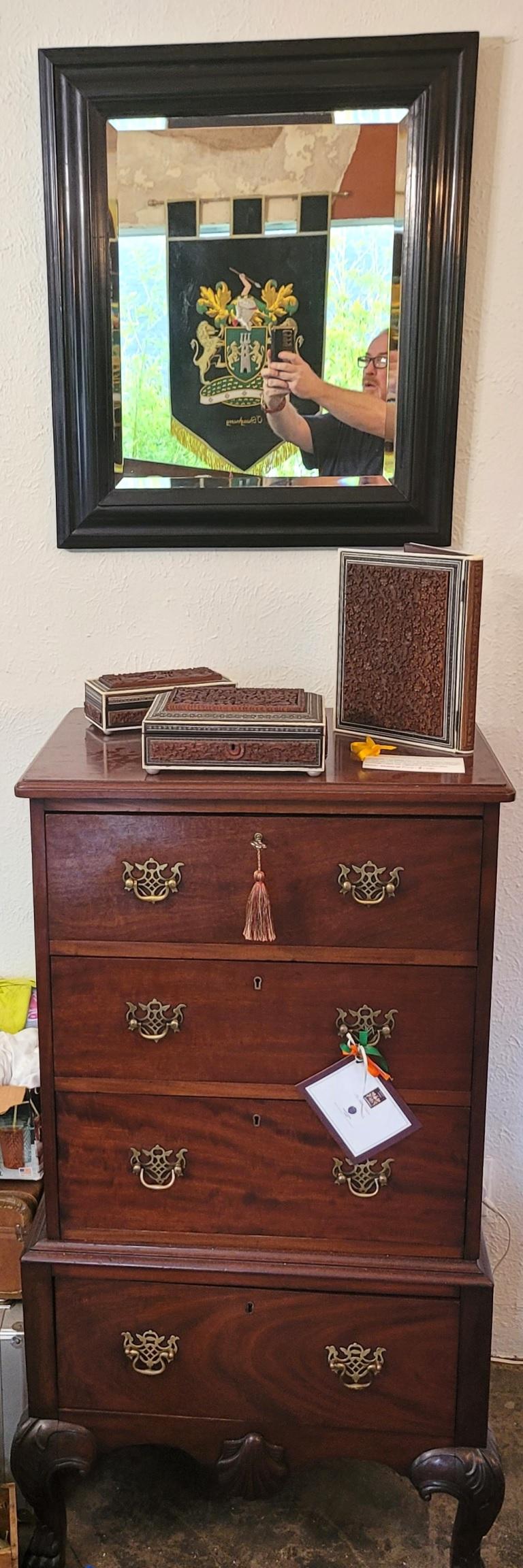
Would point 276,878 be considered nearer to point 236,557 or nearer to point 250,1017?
point 250,1017

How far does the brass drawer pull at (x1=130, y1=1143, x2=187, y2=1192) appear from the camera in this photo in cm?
148

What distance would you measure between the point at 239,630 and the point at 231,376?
38 cm

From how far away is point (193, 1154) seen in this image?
58.4 inches

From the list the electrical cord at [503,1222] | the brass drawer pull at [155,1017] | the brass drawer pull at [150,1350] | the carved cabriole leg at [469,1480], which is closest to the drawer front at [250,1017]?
the brass drawer pull at [155,1017]

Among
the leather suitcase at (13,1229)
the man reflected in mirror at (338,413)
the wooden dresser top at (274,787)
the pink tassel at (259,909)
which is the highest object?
the man reflected in mirror at (338,413)

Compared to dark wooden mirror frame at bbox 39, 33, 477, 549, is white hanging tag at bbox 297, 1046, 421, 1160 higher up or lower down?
lower down

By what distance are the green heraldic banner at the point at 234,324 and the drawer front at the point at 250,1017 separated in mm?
790

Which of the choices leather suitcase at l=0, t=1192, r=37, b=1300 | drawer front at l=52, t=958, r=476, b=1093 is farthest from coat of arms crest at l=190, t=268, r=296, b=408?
leather suitcase at l=0, t=1192, r=37, b=1300

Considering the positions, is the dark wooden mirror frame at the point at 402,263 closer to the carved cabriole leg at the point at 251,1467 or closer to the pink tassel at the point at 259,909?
the pink tassel at the point at 259,909

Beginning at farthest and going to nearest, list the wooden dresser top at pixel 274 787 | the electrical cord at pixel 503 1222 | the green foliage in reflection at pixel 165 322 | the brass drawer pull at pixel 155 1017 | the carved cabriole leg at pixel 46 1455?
the electrical cord at pixel 503 1222 < the green foliage in reflection at pixel 165 322 < the carved cabriole leg at pixel 46 1455 < the brass drawer pull at pixel 155 1017 < the wooden dresser top at pixel 274 787

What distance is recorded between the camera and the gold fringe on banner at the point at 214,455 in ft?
5.71

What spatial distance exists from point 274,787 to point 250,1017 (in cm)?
30

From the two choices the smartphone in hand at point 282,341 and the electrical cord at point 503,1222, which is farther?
the electrical cord at point 503,1222

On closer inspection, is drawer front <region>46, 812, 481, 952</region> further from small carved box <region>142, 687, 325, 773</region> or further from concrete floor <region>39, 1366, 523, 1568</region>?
concrete floor <region>39, 1366, 523, 1568</region>
